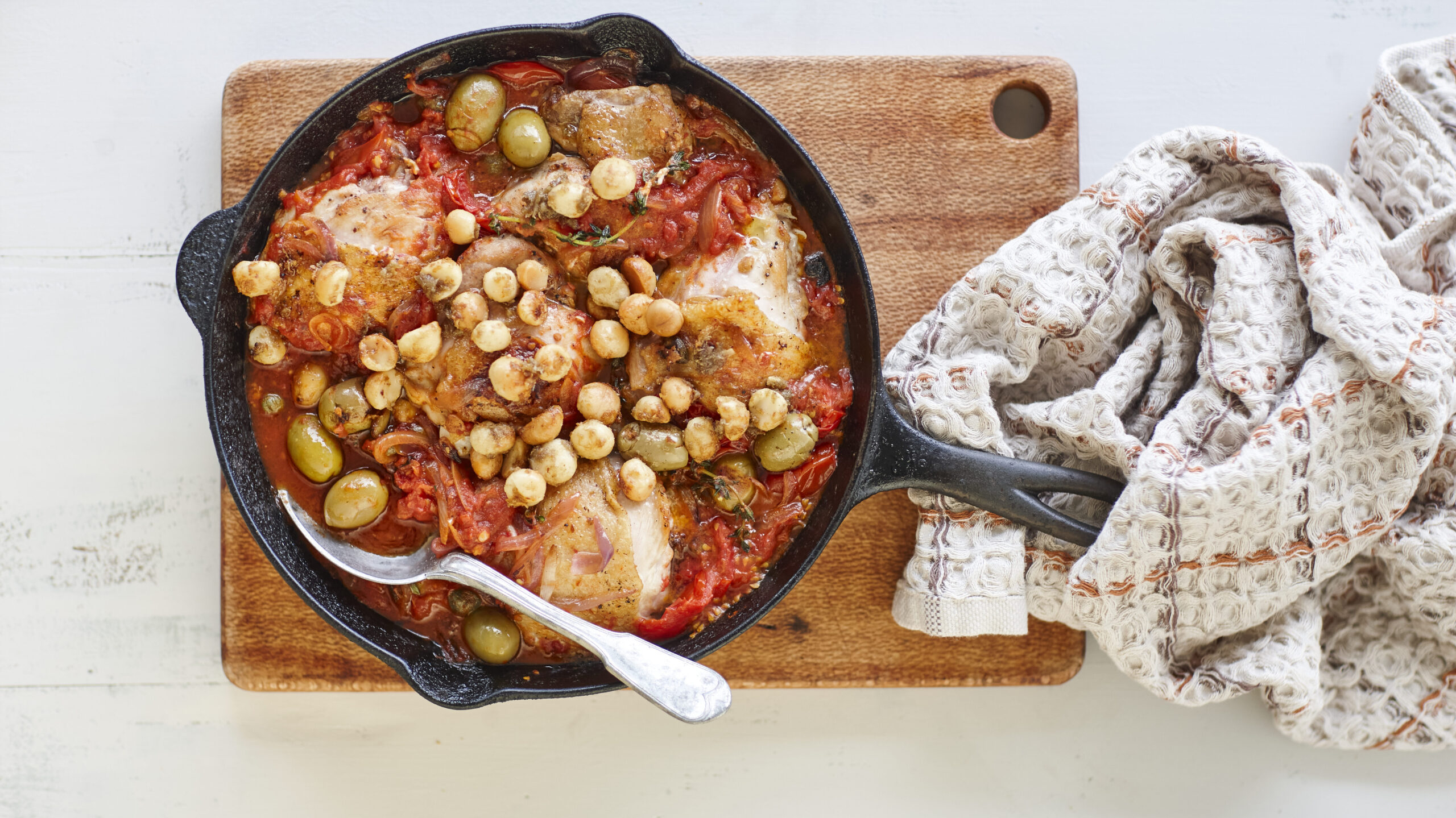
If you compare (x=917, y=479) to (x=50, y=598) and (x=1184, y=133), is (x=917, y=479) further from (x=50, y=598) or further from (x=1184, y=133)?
(x=50, y=598)

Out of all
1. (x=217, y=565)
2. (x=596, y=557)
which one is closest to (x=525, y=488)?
(x=596, y=557)

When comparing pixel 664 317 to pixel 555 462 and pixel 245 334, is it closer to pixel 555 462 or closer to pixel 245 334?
pixel 555 462

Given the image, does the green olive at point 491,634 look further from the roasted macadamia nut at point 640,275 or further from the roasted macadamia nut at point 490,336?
the roasted macadamia nut at point 640,275

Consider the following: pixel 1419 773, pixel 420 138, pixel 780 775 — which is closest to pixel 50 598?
pixel 420 138

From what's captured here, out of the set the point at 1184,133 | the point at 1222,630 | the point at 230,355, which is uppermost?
the point at 1184,133

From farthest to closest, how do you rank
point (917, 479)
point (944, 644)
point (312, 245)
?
1. point (944, 644)
2. point (917, 479)
3. point (312, 245)

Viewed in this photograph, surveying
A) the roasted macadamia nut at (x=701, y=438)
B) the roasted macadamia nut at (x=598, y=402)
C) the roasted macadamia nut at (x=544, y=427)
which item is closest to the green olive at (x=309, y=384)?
the roasted macadamia nut at (x=544, y=427)

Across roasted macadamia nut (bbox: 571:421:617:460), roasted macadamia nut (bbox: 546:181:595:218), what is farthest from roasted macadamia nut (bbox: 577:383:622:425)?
roasted macadamia nut (bbox: 546:181:595:218)
